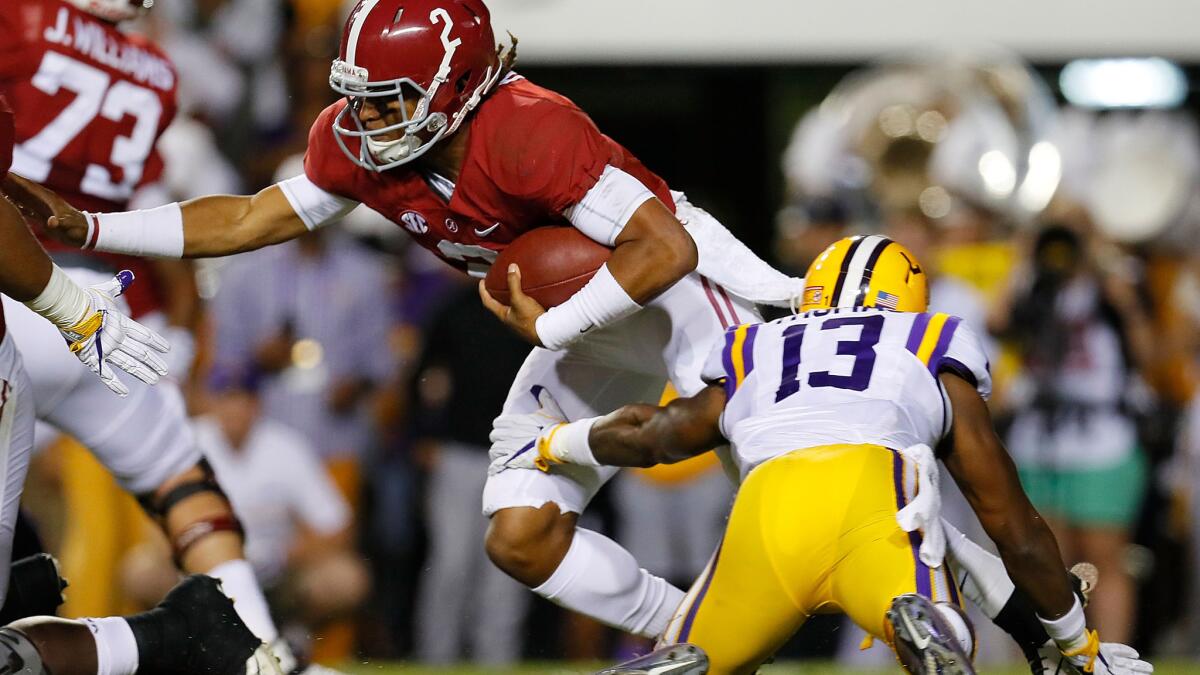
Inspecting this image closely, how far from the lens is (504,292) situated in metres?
4.24

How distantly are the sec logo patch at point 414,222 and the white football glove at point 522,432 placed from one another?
540 mm

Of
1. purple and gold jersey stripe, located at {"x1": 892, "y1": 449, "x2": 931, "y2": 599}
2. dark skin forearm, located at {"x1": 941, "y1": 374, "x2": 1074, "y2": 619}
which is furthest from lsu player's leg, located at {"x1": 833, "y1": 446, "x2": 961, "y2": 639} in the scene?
dark skin forearm, located at {"x1": 941, "y1": 374, "x2": 1074, "y2": 619}

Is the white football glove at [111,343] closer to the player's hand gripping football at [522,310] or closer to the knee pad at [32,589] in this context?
the knee pad at [32,589]

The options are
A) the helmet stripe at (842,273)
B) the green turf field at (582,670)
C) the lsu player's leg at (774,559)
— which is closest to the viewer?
the lsu player's leg at (774,559)

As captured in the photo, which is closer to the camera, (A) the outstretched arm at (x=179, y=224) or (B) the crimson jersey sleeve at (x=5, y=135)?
(B) the crimson jersey sleeve at (x=5, y=135)

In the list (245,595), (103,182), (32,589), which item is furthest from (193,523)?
(103,182)

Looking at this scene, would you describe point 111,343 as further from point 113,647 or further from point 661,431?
point 661,431

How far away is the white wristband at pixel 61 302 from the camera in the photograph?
3.67 metres

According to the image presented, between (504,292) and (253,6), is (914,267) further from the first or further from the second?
(253,6)

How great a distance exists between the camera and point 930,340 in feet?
12.4

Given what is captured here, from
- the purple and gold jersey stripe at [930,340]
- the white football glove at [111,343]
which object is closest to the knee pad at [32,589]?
the white football glove at [111,343]

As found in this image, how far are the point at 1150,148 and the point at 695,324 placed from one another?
6.29m

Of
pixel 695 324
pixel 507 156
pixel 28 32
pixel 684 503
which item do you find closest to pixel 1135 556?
pixel 684 503

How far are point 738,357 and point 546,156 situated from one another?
683mm
